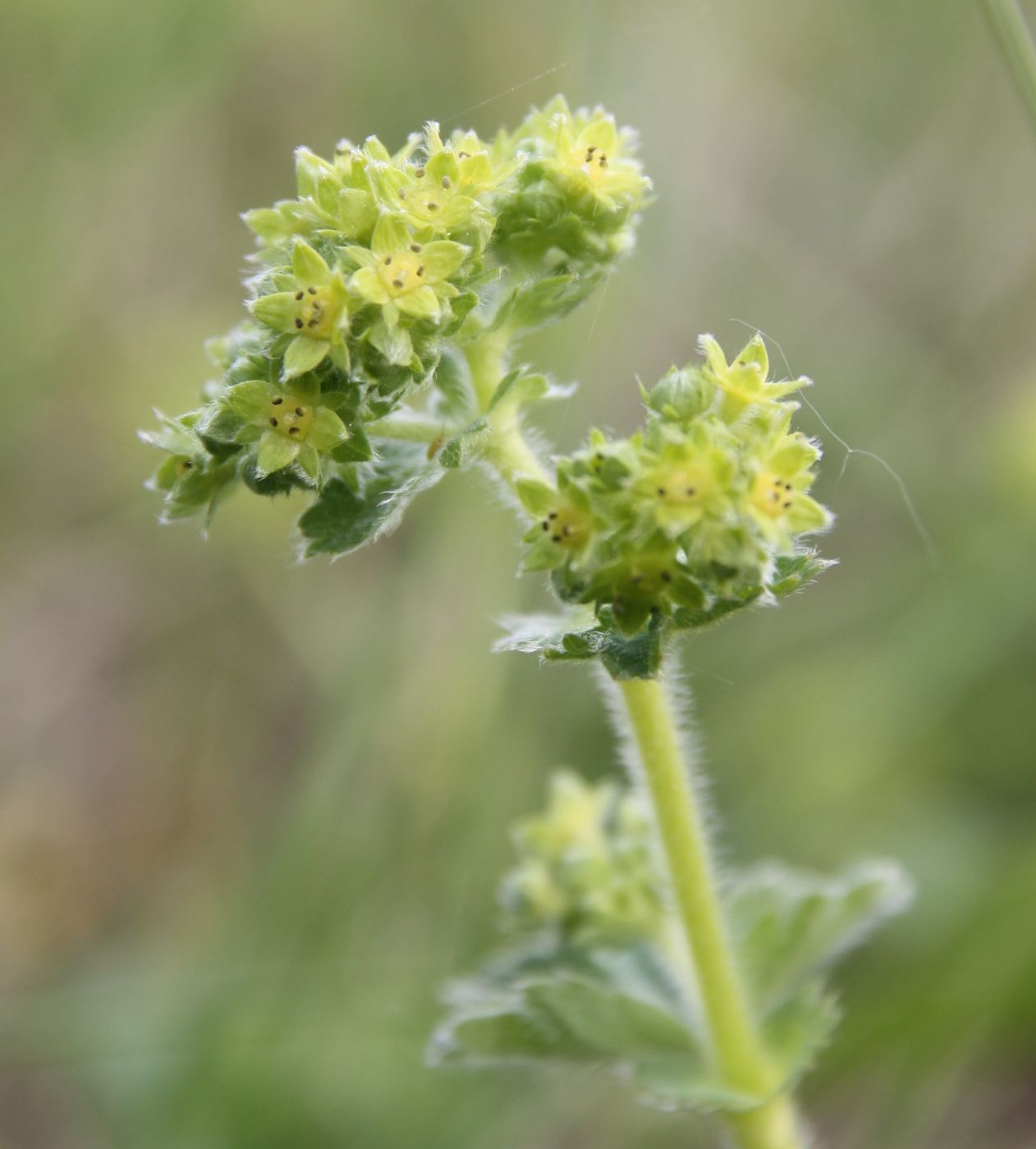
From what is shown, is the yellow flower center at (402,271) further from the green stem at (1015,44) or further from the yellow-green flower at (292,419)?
the green stem at (1015,44)

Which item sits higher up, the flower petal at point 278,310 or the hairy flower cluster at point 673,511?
the flower petal at point 278,310

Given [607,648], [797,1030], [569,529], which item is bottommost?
[797,1030]

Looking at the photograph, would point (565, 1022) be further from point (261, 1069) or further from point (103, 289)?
point (103, 289)

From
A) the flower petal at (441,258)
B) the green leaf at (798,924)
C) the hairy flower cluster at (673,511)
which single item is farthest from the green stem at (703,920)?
the flower petal at (441,258)

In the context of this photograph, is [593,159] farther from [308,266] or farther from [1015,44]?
[1015,44]

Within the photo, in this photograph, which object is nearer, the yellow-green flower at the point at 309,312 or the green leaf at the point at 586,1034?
the yellow-green flower at the point at 309,312

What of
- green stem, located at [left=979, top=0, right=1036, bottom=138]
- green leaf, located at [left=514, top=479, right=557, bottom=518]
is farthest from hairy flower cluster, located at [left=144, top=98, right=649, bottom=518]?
green stem, located at [left=979, top=0, right=1036, bottom=138]

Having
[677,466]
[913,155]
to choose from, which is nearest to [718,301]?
[913,155]

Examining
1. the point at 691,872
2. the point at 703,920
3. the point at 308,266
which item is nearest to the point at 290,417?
the point at 308,266
